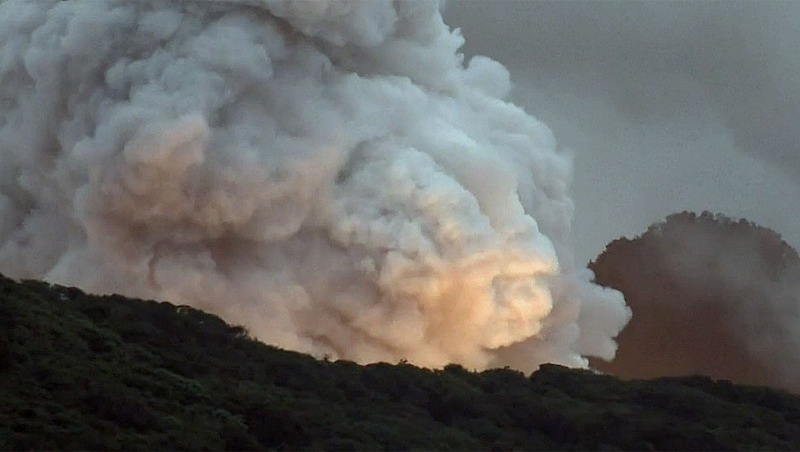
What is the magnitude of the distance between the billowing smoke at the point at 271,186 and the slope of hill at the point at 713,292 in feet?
14.8

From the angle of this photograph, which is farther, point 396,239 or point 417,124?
point 417,124

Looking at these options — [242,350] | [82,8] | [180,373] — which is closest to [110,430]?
[180,373]

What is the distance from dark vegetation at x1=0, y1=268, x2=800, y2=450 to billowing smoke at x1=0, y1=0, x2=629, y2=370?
15.9 feet

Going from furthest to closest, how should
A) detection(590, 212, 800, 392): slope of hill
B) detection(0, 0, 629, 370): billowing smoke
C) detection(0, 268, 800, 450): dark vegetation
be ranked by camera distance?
detection(590, 212, 800, 392): slope of hill < detection(0, 0, 629, 370): billowing smoke < detection(0, 268, 800, 450): dark vegetation

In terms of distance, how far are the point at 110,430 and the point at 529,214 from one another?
9.93 meters

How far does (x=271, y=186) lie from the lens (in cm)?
1538

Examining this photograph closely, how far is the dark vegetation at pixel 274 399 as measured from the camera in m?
8.06

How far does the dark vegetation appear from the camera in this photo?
8.06m

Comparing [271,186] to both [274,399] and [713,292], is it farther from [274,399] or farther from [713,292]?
[713,292]

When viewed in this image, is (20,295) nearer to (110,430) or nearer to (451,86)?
(110,430)

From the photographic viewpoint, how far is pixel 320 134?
624 inches

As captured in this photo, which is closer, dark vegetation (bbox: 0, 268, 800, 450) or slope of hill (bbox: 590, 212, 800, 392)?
dark vegetation (bbox: 0, 268, 800, 450)

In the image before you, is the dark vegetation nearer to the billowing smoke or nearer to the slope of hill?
the billowing smoke

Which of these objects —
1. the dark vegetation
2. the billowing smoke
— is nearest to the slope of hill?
the billowing smoke
